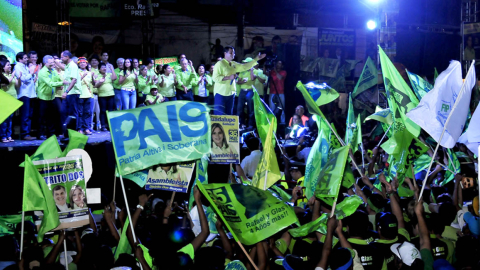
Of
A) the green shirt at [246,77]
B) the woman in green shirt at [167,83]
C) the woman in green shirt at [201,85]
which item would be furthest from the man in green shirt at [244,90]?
the woman in green shirt at [167,83]

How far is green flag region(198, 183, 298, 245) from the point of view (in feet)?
14.6

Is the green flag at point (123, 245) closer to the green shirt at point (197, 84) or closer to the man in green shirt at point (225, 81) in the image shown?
the man in green shirt at point (225, 81)

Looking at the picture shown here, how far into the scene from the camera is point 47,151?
5.51 m

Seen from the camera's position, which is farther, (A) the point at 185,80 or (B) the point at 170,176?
(A) the point at 185,80

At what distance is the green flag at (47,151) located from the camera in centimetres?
548

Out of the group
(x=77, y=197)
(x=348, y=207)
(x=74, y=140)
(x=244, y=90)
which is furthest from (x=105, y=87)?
(x=348, y=207)

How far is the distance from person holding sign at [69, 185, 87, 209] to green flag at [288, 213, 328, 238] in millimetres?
1875

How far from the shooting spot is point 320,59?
1586 centimetres

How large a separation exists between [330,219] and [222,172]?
5120 mm

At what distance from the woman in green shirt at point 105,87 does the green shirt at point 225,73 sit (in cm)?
219

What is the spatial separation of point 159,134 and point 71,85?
209 inches

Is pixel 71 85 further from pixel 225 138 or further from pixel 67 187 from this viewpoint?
pixel 67 187

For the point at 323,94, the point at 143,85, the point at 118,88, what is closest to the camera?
the point at 323,94

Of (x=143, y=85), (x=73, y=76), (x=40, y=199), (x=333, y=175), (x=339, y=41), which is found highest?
(x=339, y=41)
